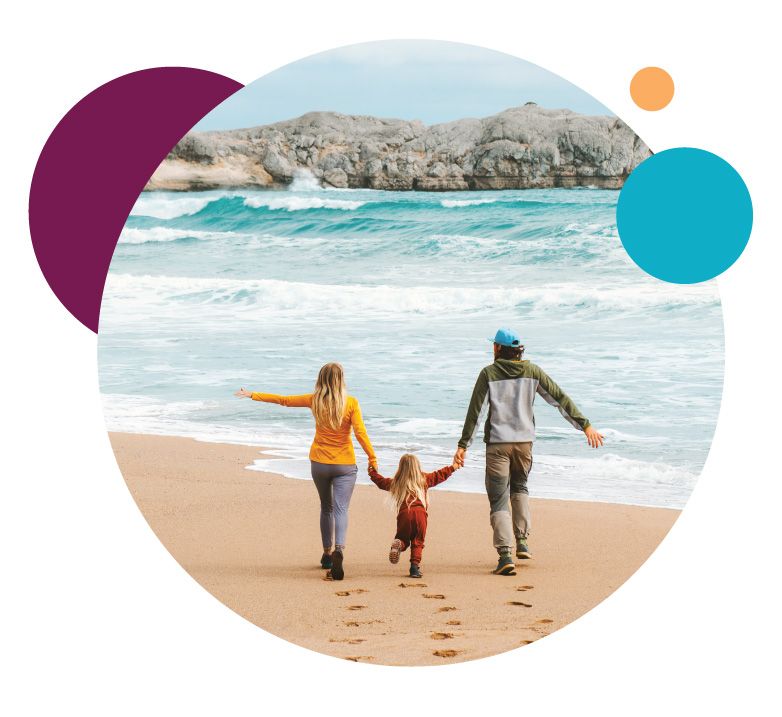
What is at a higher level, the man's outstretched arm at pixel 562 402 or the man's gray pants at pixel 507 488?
the man's outstretched arm at pixel 562 402

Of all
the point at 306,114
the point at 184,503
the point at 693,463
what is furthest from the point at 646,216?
the point at 184,503

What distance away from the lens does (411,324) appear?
6852 mm

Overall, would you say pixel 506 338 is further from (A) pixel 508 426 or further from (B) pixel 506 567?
(B) pixel 506 567

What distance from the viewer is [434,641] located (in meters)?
5.79

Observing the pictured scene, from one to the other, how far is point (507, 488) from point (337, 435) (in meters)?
0.92

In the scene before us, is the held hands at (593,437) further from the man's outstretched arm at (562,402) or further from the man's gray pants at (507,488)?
the man's gray pants at (507,488)

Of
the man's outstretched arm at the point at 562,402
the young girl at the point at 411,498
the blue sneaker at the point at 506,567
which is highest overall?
the man's outstretched arm at the point at 562,402

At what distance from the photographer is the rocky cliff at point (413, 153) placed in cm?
679

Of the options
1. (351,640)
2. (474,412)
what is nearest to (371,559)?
(351,640)

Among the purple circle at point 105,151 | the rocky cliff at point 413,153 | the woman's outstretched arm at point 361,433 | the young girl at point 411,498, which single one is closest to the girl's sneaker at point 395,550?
the young girl at point 411,498

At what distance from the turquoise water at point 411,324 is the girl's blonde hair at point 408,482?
0.94 feet

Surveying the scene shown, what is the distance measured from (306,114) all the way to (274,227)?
2.57 ft

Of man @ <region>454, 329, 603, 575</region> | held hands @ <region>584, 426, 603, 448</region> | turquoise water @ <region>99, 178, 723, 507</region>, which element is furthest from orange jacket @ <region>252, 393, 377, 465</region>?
held hands @ <region>584, 426, 603, 448</region>

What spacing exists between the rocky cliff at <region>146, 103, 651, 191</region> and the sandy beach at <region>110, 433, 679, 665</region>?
168 centimetres
